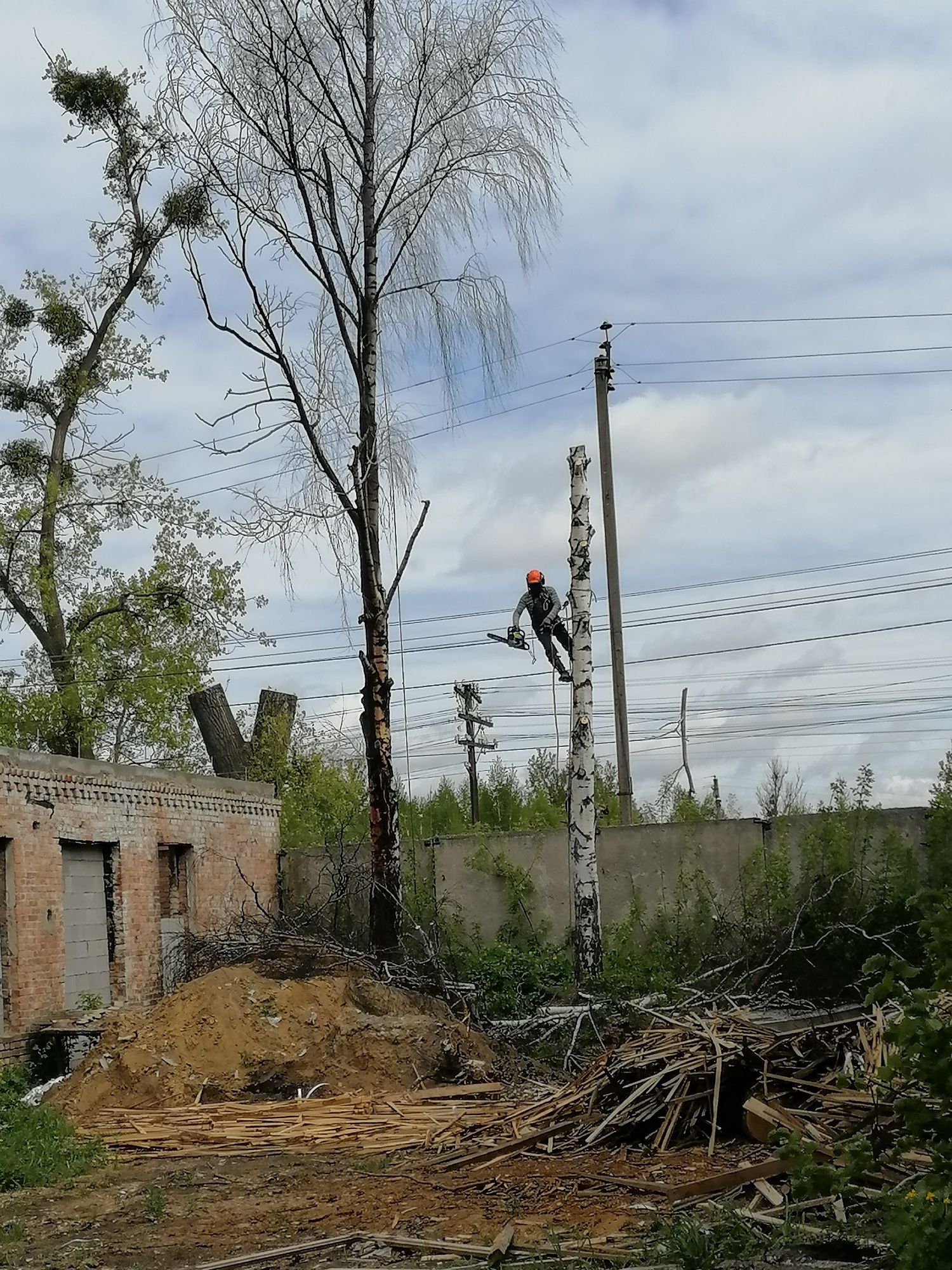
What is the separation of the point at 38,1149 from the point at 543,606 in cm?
942

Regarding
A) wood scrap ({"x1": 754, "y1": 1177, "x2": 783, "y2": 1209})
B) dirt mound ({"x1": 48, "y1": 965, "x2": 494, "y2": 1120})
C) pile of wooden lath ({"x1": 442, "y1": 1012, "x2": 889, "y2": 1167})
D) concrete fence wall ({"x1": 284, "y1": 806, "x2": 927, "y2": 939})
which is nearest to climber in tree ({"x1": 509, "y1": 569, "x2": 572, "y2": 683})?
concrete fence wall ({"x1": 284, "y1": 806, "x2": 927, "y2": 939})

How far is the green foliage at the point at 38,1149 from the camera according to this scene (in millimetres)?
9742

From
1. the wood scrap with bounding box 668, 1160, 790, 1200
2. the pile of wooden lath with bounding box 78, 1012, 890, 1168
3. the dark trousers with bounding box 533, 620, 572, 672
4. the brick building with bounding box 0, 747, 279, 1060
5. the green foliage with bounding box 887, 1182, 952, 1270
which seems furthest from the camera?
the dark trousers with bounding box 533, 620, 572, 672

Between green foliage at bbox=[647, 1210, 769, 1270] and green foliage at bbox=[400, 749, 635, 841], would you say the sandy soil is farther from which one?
green foliage at bbox=[400, 749, 635, 841]

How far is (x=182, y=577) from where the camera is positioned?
27.7m

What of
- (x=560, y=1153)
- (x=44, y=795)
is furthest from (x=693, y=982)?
(x=44, y=795)

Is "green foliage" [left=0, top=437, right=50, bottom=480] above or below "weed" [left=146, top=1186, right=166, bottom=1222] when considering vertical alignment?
above

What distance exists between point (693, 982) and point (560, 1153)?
6.33m

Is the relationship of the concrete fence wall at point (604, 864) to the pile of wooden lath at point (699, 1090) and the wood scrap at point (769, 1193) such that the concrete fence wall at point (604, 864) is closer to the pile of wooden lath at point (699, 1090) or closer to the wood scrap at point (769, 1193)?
the pile of wooden lath at point (699, 1090)

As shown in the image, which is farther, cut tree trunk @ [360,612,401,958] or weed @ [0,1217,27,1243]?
cut tree trunk @ [360,612,401,958]

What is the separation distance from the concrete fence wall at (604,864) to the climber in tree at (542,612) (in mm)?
2835

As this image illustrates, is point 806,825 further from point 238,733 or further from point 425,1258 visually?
point 425,1258

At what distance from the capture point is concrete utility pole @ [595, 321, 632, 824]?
69.2ft

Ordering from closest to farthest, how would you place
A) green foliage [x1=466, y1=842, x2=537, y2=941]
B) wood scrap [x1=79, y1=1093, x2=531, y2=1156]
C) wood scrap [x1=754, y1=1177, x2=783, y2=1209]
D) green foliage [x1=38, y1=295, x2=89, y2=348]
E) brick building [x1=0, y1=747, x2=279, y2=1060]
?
wood scrap [x1=754, y1=1177, x2=783, y2=1209]
wood scrap [x1=79, y1=1093, x2=531, y2=1156]
brick building [x1=0, y1=747, x2=279, y2=1060]
green foliage [x1=466, y1=842, x2=537, y2=941]
green foliage [x1=38, y1=295, x2=89, y2=348]
